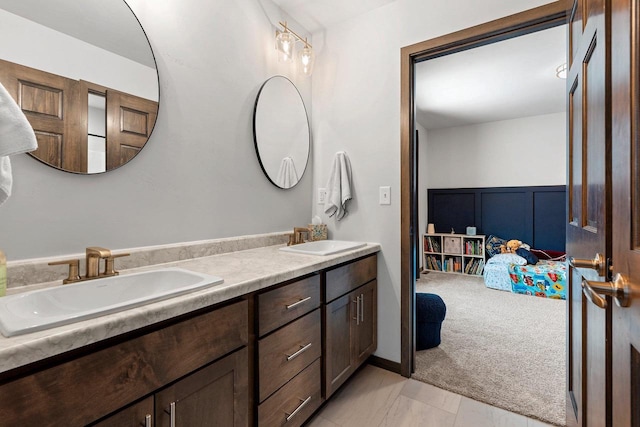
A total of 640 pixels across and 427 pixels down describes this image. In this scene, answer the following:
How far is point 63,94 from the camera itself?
3.61ft

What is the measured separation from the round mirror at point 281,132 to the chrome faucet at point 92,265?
105 cm

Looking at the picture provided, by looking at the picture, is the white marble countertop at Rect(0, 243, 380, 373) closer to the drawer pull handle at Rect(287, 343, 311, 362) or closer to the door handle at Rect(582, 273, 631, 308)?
the drawer pull handle at Rect(287, 343, 311, 362)

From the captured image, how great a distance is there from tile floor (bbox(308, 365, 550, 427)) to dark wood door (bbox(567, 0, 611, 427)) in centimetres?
49

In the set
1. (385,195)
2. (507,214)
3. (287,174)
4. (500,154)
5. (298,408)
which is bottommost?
(298,408)

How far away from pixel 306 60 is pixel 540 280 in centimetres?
371

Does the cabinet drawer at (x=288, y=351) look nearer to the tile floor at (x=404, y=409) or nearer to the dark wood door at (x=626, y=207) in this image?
the tile floor at (x=404, y=409)

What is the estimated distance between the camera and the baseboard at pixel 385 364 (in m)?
2.00

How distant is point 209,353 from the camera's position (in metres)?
0.94

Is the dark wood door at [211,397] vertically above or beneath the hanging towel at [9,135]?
beneath

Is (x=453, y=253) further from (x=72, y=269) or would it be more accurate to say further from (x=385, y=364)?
(x=72, y=269)

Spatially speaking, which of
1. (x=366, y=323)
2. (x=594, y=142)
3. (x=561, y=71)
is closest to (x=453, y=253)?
(x=561, y=71)

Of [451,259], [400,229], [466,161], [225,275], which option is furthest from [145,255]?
[466,161]

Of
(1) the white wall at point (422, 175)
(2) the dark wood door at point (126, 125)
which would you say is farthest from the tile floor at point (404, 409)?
(1) the white wall at point (422, 175)

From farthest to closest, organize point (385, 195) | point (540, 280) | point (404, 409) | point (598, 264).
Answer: point (540, 280), point (385, 195), point (404, 409), point (598, 264)
